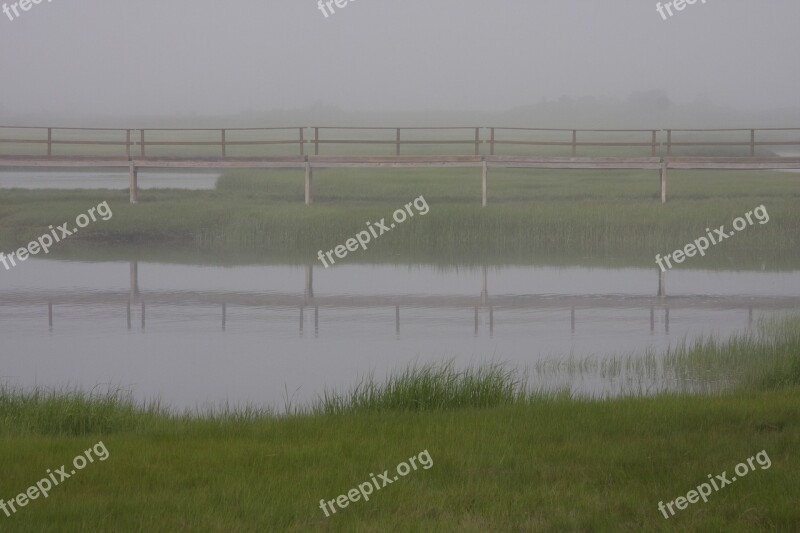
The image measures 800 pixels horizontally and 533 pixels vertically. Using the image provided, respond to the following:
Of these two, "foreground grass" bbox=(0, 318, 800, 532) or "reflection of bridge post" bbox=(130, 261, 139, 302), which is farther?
"reflection of bridge post" bbox=(130, 261, 139, 302)

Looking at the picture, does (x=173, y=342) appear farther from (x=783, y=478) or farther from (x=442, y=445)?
(x=783, y=478)

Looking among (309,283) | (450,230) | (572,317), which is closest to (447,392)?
(572,317)

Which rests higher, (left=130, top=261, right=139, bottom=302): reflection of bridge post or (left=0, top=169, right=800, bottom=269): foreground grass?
(left=0, top=169, right=800, bottom=269): foreground grass

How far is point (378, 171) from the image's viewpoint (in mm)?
49500

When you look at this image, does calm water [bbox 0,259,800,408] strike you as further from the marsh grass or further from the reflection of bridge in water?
the marsh grass

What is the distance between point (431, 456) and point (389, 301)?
11.9m

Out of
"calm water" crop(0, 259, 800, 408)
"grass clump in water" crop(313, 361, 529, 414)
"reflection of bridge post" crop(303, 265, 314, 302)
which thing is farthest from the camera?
"reflection of bridge post" crop(303, 265, 314, 302)

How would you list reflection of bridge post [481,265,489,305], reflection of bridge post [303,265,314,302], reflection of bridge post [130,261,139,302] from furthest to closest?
reflection of bridge post [303,265,314,302] → reflection of bridge post [130,261,139,302] → reflection of bridge post [481,265,489,305]

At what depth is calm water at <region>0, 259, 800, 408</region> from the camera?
12.2 metres

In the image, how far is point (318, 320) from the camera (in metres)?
16.6

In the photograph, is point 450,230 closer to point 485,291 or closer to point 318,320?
point 485,291

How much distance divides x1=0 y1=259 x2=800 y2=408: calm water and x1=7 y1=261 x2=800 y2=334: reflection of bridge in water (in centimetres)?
4

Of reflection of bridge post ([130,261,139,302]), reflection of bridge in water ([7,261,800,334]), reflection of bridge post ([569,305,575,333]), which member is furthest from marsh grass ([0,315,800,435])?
reflection of bridge post ([130,261,139,302])

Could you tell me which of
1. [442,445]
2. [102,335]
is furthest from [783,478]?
[102,335]
